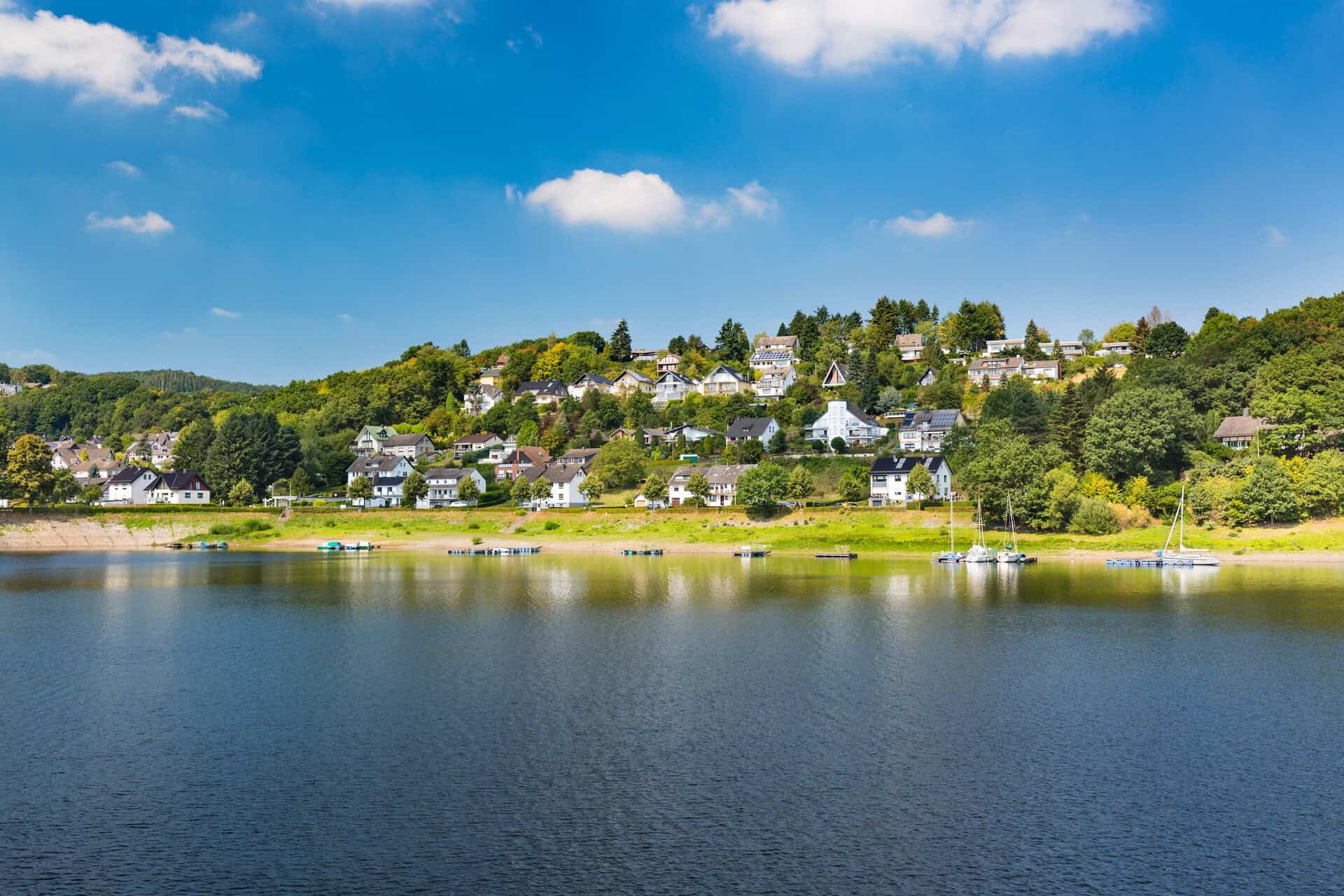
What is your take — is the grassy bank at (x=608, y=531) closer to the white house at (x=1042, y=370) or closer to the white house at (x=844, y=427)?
the white house at (x=844, y=427)

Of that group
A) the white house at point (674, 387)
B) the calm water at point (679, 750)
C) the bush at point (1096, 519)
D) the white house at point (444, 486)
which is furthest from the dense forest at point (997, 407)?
the calm water at point (679, 750)

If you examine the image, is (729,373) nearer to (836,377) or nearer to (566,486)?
(836,377)

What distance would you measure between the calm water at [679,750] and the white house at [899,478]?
41.9 m

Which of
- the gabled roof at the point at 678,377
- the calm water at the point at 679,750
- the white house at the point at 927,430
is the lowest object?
the calm water at the point at 679,750

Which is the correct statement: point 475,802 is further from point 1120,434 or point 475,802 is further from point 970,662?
point 1120,434

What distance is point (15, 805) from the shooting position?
69.6 ft

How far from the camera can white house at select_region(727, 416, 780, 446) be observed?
11212 cm

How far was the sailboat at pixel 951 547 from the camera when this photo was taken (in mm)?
74125

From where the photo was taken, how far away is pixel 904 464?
9325 centimetres

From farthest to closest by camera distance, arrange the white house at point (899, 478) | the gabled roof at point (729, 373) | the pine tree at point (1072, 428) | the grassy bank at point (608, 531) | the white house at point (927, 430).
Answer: the gabled roof at point (729, 373) → the white house at point (927, 430) → the white house at point (899, 478) → the pine tree at point (1072, 428) → the grassy bank at point (608, 531)

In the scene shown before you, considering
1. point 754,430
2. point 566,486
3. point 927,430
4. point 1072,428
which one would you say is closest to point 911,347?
point 927,430

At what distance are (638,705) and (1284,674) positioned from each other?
2366cm

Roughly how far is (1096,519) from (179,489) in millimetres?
103207

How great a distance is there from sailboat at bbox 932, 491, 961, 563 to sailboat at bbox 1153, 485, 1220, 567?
14.9 meters
